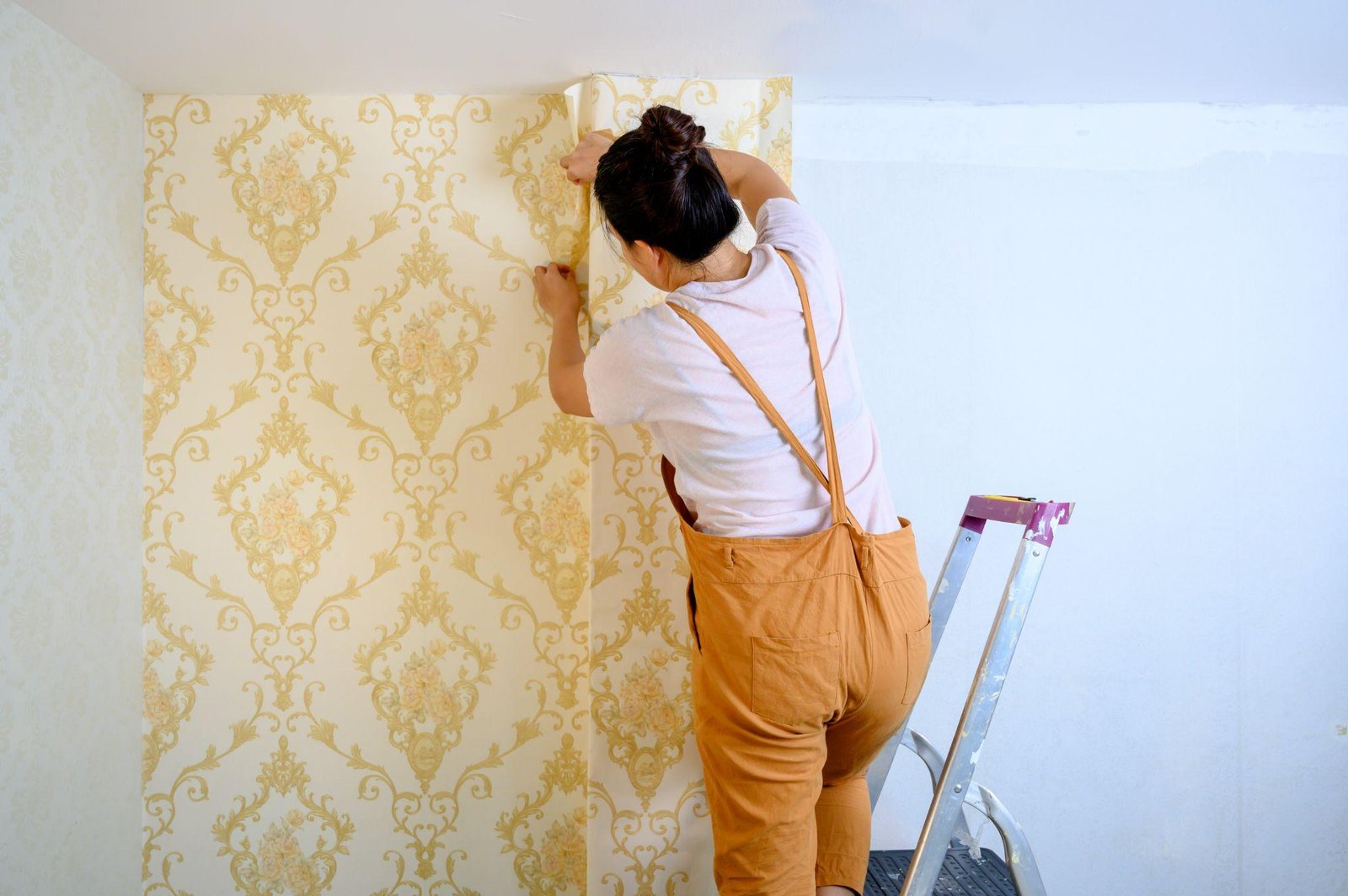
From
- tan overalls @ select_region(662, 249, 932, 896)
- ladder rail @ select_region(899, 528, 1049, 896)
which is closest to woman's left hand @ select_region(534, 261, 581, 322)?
tan overalls @ select_region(662, 249, 932, 896)

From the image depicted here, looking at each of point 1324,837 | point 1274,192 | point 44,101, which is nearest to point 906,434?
point 1274,192

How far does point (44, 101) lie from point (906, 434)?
1.84m

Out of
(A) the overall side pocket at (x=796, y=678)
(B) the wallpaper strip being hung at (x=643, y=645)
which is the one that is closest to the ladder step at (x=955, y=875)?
(B) the wallpaper strip being hung at (x=643, y=645)

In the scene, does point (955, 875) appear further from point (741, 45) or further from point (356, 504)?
point (741, 45)

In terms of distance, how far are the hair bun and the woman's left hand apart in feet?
1.82

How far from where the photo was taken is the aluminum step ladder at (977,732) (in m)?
1.30

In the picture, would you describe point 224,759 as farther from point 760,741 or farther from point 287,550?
point 760,741

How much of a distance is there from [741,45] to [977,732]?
1.30 metres

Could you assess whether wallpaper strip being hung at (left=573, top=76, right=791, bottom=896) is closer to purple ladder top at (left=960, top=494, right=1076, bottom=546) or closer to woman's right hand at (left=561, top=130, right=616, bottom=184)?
woman's right hand at (left=561, top=130, right=616, bottom=184)

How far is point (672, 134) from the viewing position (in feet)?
4.14

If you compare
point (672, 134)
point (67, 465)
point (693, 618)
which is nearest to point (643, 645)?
point (693, 618)

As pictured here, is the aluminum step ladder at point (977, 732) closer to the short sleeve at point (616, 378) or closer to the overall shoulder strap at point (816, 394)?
the overall shoulder strap at point (816, 394)

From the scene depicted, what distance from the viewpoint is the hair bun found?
125 centimetres

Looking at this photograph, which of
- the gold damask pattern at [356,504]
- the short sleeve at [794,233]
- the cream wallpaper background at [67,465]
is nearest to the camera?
the short sleeve at [794,233]
